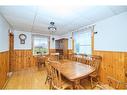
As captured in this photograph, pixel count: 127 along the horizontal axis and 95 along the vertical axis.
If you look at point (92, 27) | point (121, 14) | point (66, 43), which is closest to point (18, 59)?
point (66, 43)

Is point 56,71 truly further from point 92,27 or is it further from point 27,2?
point 92,27

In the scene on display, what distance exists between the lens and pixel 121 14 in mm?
2520

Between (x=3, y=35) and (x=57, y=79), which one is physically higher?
(x=3, y=35)

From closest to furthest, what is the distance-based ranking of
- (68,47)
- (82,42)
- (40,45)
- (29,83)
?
1. (29,83)
2. (82,42)
3. (68,47)
4. (40,45)

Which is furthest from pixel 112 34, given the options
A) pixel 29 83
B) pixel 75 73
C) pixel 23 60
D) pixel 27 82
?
pixel 23 60

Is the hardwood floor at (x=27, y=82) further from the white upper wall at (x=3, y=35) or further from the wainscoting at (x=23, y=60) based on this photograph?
the wainscoting at (x=23, y=60)

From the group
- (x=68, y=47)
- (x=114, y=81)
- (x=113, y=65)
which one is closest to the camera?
(x=114, y=81)

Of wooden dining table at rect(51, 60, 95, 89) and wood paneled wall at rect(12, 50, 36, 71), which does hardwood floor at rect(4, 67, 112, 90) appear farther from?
wood paneled wall at rect(12, 50, 36, 71)

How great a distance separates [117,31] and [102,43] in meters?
0.63

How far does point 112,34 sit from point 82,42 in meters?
1.66

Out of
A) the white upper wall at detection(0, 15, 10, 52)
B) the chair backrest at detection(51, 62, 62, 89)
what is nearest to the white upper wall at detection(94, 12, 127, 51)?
the chair backrest at detection(51, 62, 62, 89)

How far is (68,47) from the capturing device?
5379mm

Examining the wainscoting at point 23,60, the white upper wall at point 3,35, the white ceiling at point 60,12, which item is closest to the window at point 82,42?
the white ceiling at point 60,12

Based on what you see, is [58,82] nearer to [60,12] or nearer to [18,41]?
[60,12]
